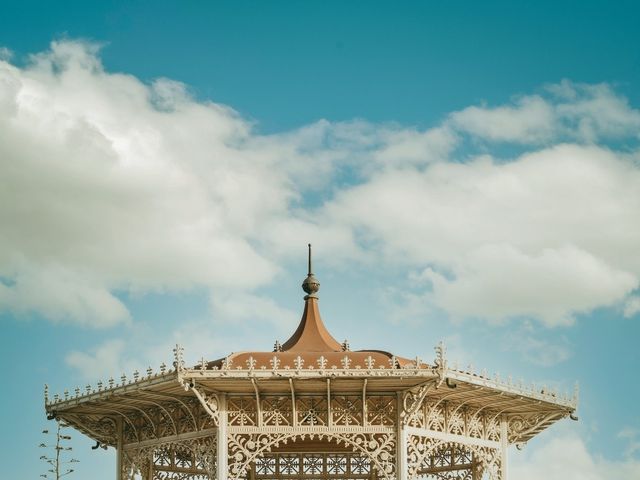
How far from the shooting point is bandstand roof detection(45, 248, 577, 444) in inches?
1570

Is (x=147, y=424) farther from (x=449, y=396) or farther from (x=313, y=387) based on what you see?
(x=449, y=396)

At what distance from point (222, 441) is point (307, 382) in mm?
3901

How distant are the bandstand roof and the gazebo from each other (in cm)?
5

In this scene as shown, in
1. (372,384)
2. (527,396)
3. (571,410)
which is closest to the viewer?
(372,384)

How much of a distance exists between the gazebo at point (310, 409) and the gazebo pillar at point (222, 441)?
0.12 ft

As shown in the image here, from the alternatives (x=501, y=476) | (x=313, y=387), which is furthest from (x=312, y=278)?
(x=501, y=476)

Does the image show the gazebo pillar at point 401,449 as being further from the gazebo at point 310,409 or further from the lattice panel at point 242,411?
the lattice panel at point 242,411

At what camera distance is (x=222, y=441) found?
41062 mm

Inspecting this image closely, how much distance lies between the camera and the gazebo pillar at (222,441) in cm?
4084

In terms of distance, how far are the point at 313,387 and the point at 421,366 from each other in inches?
162

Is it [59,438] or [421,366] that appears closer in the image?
[421,366]

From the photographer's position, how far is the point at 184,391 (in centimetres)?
4162

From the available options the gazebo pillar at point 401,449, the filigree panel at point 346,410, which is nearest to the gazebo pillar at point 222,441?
the filigree panel at point 346,410

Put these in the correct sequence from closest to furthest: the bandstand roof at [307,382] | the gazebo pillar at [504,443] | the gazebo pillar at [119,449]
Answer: the bandstand roof at [307,382] < the gazebo pillar at [504,443] < the gazebo pillar at [119,449]
